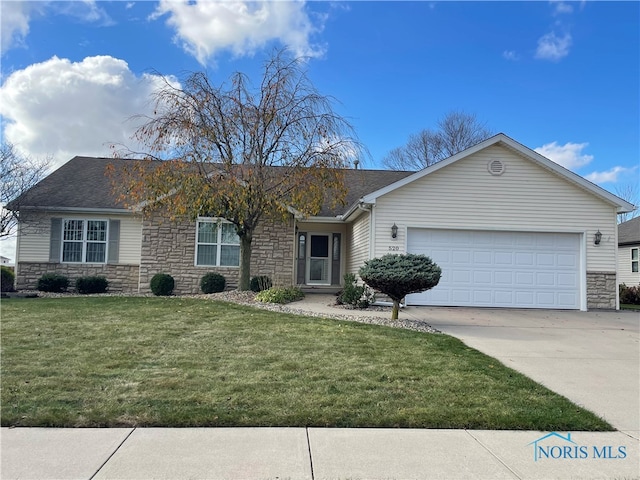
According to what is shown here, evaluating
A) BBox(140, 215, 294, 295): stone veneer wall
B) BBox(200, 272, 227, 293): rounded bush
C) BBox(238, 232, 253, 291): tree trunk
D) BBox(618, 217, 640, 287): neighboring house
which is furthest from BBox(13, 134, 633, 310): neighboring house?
BBox(618, 217, 640, 287): neighboring house

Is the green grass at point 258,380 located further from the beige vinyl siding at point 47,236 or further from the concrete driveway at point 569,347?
the beige vinyl siding at point 47,236

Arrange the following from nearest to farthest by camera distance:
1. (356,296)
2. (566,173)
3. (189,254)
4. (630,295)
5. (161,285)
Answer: (356,296) → (566,173) → (161,285) → (189,254) → (630,295)

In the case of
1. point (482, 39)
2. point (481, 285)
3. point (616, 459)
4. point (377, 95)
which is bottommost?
point (616, 459)

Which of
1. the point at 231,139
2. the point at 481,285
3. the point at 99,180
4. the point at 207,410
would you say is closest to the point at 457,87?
the point at 481,285

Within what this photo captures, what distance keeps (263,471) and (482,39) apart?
13.6 m

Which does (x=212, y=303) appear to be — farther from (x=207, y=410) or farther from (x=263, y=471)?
(x=263, y=471)

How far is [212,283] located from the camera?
14211mm

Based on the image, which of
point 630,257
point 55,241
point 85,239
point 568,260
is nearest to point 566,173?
point 568,260

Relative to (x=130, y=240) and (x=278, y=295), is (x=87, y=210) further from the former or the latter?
(x=278, y=295)

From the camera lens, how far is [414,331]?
8.31m

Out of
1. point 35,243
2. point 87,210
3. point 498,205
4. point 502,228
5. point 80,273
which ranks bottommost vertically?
point 80,273

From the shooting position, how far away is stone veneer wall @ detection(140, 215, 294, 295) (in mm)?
14586

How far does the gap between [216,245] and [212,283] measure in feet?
4.87

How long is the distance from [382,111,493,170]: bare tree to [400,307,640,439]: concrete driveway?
19.4m
